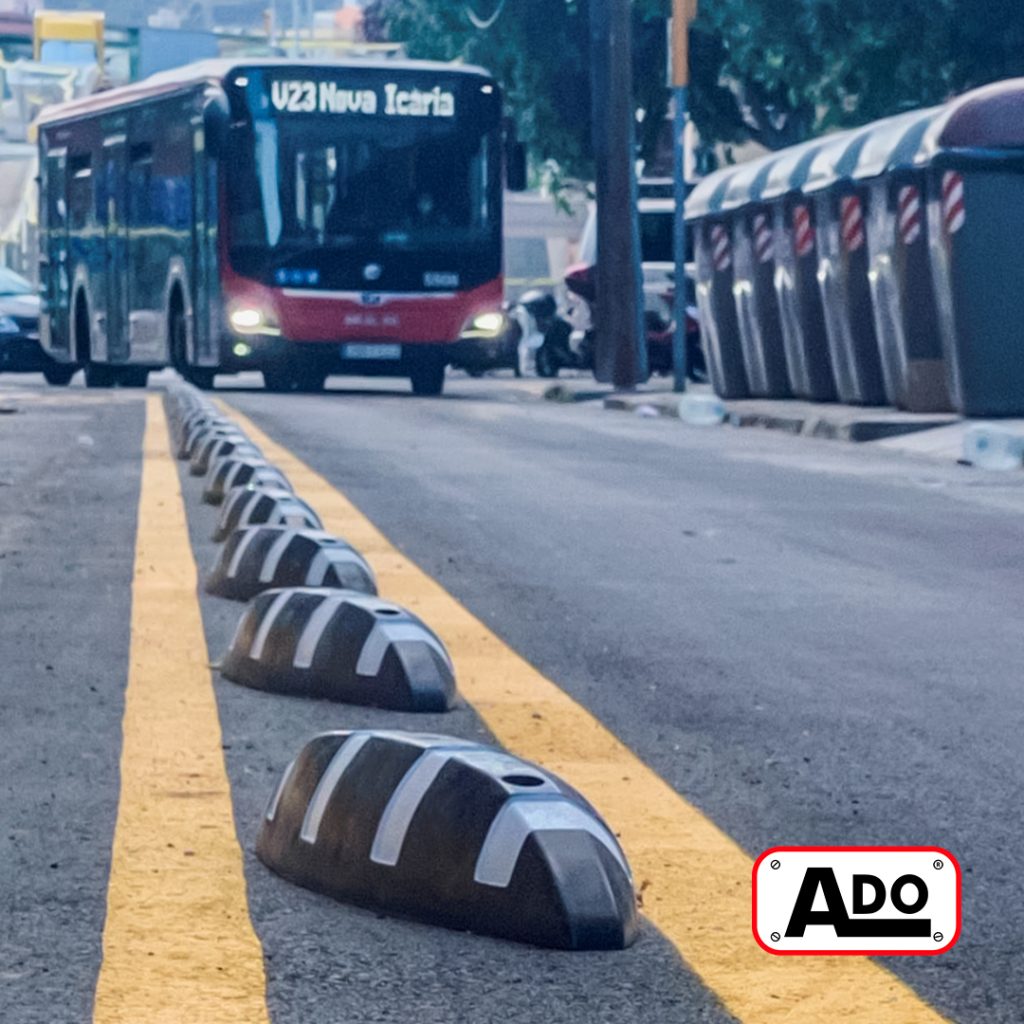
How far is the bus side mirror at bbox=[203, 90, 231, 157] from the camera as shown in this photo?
25.2 metres

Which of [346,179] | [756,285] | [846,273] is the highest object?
[346,179]

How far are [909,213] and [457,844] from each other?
1621 cm

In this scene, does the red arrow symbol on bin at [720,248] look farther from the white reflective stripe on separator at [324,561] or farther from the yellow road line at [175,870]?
the yellow road line at [175,870]

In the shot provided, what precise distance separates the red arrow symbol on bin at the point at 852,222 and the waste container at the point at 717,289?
12.9 feet

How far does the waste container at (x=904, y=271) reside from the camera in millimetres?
19047

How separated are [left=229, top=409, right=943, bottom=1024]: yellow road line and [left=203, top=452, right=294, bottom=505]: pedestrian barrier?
259cm

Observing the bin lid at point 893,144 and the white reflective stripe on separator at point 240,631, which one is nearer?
the white reflective stripe on separator at point 240,631

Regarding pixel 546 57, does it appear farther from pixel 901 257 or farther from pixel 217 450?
pixel 217 450

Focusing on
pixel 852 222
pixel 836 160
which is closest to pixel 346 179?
pixel 836 160

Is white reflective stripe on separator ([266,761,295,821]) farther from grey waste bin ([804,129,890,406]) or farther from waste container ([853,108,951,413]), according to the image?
grey waste bin ([804,129,890,406])

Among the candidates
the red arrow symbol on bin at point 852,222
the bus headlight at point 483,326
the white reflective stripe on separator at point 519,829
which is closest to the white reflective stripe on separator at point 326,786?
the white reflective stripe on separator at point 519,829

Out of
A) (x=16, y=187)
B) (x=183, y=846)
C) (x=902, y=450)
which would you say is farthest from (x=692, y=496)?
(x=16, y=187)

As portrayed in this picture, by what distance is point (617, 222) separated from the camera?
29.0m

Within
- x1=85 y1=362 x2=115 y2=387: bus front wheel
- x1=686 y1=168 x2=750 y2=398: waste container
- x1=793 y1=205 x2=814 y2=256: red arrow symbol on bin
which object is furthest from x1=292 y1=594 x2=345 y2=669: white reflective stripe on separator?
x1=85 y1=362 x2=115 y2=387: bus front wheel
